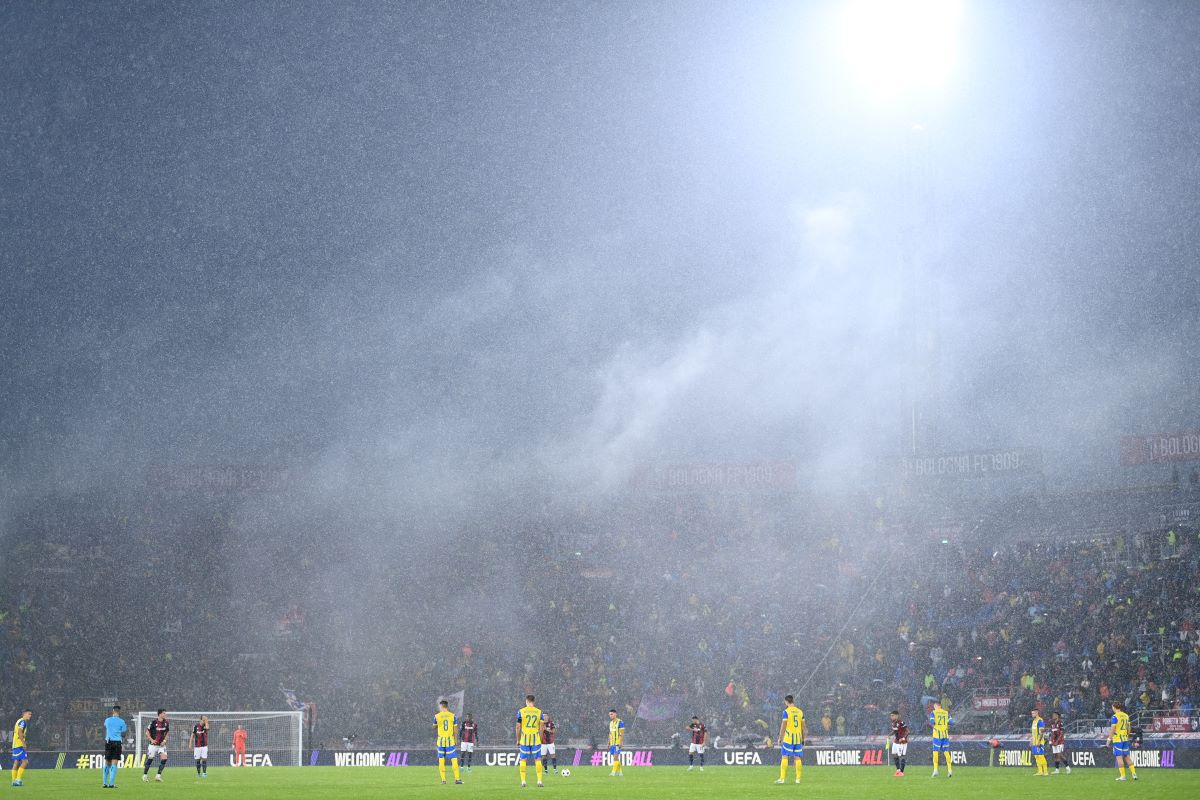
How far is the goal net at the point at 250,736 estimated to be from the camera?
50688mm

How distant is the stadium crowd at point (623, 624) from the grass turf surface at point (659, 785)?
35.8 ft

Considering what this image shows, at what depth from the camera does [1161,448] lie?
59.3 meters

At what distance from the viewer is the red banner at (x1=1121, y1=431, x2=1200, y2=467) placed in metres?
58.3

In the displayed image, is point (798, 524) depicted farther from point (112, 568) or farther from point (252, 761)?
point (112, 568)

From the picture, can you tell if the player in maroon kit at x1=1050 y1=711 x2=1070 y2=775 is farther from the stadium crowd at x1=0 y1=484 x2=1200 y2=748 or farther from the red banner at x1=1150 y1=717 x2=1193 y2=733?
the stadium crowd at x1=0 y1=484 x2=1200 y2=748

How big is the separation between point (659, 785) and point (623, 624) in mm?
30999

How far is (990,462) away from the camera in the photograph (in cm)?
6456

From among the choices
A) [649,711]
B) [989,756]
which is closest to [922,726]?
[989,756]

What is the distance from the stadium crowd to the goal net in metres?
5.08

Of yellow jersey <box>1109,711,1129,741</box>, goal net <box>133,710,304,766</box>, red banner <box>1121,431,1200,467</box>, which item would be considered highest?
red banner <box>1121,431,1200,467</box>

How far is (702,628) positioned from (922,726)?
44.4 ft

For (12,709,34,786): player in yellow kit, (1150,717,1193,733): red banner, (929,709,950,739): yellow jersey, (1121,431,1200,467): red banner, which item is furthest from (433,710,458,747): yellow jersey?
(1121,431,1200,467): red banner

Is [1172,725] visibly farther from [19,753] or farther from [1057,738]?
[19,753]

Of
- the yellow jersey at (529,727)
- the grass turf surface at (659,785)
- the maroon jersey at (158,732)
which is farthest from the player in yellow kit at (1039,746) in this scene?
the maroon jersey at (158,732)
